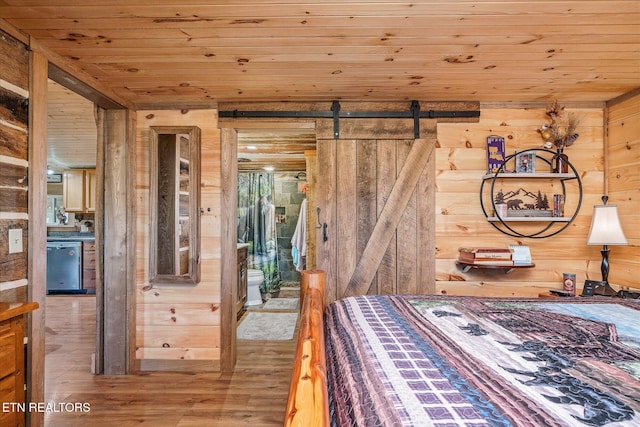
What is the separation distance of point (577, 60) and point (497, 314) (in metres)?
1.65

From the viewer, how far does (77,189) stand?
18.3 feet

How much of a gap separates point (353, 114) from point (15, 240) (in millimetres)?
2237

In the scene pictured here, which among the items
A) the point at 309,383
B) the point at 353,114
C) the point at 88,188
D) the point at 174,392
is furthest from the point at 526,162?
the point at 88,188

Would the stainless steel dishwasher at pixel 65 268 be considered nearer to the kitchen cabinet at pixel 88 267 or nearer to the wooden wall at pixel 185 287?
the kitchen cabinet at pixel 88 267

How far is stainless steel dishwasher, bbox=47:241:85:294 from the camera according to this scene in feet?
17.4

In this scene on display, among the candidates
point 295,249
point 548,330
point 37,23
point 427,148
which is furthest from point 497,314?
point 295,249

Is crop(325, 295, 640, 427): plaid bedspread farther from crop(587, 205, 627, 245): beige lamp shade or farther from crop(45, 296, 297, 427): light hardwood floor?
crop(45, 296, 297, 427): light hardwood floor

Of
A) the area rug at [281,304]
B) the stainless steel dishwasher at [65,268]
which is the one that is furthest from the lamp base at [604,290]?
the stainless steel dishwasher at [65,268]

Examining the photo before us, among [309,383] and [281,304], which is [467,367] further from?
[281,304]

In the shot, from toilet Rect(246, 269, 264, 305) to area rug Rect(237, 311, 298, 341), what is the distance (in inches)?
16.0

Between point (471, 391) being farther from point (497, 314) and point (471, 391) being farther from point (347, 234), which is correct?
point (347, 234)

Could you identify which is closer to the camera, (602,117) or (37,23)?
(37,23)

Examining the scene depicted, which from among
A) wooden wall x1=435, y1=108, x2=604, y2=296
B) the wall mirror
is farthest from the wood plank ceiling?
the wall mirror

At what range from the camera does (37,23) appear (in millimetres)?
1664
